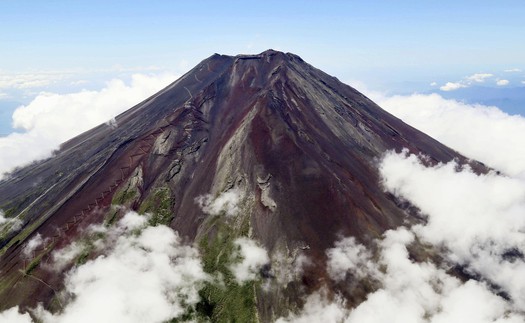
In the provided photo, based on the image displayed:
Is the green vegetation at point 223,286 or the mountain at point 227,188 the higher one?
the mountain at point 227,188

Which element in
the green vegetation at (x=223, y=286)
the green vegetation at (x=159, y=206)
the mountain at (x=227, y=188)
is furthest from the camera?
the green vegetation at (x=159, y=206)

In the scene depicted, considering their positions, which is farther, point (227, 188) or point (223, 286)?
point (227, 188)

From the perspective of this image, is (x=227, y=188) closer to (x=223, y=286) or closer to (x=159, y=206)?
(x=159, y=206)

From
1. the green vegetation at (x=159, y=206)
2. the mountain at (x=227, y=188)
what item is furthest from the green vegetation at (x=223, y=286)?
the green vegetation at (x=159, y=206)

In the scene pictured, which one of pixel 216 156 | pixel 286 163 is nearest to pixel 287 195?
pixel 286 163

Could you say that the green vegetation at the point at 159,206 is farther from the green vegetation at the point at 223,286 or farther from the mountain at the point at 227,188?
the green vegetation at the point at 223,286

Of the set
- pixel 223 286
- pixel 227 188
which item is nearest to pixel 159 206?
pixel 227 188

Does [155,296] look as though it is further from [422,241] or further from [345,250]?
[422,241]
